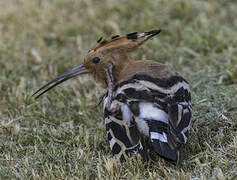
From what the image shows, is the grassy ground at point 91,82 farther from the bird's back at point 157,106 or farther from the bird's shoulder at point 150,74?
the bird's shoulder at point 150,74

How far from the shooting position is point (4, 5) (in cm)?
535

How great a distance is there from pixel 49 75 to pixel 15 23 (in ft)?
4.02

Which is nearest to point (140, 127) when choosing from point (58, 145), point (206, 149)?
point (206, 149)

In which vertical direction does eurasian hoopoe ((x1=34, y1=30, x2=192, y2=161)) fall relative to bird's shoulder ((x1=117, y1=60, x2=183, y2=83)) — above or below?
below

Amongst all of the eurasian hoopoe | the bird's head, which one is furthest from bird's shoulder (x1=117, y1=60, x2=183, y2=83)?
the bird's head

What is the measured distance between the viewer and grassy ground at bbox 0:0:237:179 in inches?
100

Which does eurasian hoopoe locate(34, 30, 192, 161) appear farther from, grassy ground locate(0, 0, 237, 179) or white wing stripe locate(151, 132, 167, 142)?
grassy ground locate(0, 0, 237, 179)

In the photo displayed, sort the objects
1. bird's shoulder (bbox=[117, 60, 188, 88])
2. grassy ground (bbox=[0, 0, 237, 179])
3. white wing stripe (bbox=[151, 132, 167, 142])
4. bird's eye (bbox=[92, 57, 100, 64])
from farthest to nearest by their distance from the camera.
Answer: bird's eye (bbox=[92, 57, 100, 64])
bird's shoulder (bbox=[117, 60, 188, 88])
grassy ground (bbox=[0, 0, 237, 179])
white wing stripe (bbox=[151, 132, 167, 142])

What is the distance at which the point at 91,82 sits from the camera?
12.8ft

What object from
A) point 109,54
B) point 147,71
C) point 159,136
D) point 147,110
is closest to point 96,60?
point 109,54

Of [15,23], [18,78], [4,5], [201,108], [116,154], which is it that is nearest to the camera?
[116,154]

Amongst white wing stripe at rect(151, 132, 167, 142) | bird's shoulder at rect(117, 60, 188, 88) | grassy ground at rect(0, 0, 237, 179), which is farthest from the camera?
bird's shoulder at rect(117, 60, 188, 88)

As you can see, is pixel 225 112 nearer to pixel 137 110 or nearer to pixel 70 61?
pixel 137 110

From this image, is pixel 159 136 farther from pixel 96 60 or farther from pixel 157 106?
pixel 96 60
